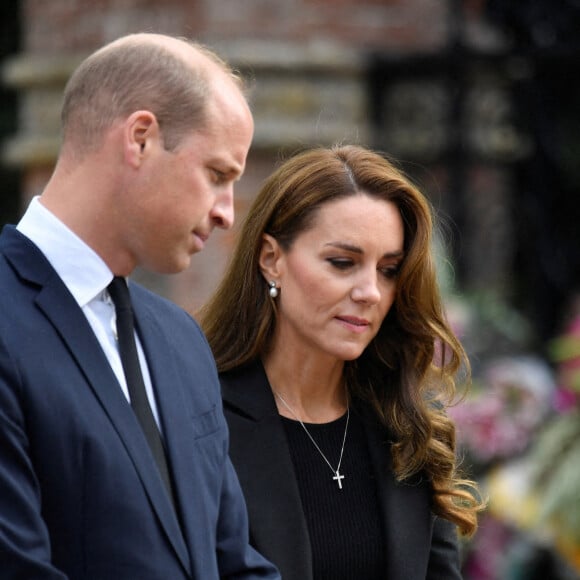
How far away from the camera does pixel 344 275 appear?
10.7 ft

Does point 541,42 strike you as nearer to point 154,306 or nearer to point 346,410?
point 346,410

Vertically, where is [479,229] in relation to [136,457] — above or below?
below

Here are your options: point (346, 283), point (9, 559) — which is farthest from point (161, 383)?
point (346, 283)

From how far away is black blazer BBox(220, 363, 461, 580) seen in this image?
10.2ft

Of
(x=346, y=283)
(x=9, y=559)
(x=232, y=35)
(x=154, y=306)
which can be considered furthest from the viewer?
(x=232, y=35)

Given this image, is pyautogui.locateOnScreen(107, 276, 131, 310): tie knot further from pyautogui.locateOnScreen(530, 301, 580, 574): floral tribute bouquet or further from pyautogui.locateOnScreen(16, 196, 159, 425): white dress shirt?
pyautogui.locateOnScreen(530, 301, 580, 574): floral tribute bouquet

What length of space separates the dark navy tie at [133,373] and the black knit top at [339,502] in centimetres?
94

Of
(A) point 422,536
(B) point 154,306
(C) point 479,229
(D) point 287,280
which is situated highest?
(B) point 154,306

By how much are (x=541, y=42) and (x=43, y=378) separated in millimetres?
5364

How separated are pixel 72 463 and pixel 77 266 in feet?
1.07

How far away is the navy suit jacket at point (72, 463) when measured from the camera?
2.11 m

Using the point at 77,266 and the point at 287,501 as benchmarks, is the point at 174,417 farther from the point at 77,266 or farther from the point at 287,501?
the point at 287,501

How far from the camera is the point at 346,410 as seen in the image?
137 inches

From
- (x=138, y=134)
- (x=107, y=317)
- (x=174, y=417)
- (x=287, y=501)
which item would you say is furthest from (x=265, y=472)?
(x=138, y=134)
